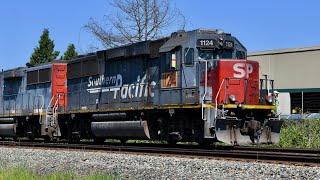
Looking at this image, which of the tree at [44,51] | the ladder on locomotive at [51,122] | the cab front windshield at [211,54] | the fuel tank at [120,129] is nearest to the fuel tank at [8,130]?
the ladder on locomotive at [51,122]

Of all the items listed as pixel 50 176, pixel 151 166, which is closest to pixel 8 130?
pixel 151 166

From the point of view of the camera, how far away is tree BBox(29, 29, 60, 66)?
1870 inches

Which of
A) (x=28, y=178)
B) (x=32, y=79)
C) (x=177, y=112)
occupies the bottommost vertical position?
(x=28, y=178)

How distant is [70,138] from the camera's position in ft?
66.3

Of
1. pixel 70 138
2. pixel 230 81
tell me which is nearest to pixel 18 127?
pixel 70 138

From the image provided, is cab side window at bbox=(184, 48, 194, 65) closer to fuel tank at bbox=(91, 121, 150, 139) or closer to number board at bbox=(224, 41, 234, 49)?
number board at bbox=(224, 41, 234, 49)

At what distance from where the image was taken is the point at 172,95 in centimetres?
1527

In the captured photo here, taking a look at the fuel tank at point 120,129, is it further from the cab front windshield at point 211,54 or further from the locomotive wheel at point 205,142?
the cab front windshield at point 211,54

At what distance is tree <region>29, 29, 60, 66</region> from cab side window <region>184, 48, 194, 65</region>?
33.9 metres

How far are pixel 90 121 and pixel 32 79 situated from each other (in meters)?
5.66

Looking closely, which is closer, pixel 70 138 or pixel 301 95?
pixel 70 138

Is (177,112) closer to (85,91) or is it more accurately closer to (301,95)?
(85,91)

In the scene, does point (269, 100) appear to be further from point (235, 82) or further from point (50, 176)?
point (50, 176)

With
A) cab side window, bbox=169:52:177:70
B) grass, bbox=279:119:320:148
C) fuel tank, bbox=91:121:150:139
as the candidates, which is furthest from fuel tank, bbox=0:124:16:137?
grass, bbox=279:119:320:148
